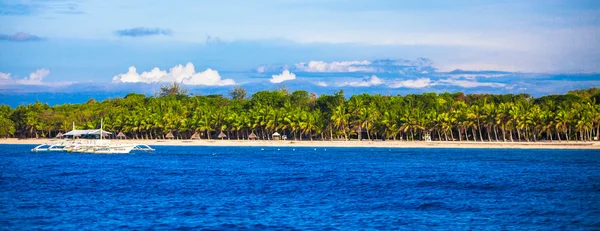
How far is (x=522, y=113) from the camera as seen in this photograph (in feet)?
390

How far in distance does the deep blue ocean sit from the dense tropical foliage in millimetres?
49261

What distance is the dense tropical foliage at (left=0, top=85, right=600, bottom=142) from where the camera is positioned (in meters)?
122

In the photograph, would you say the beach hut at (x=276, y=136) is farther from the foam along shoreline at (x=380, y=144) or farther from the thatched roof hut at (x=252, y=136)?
the foam along shoreline at (x=380, y=144)

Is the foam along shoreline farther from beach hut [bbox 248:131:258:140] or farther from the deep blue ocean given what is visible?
the deep blue ocean

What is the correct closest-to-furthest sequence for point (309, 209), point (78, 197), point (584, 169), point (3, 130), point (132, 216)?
point (132, 216)
point (309, 209)
point (78, 197)
point (584, 169)
point (3, 130)

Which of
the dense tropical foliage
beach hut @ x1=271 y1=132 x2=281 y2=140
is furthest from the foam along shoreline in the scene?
beach hut @ x1=271 y1=132 x2=281 y2=140

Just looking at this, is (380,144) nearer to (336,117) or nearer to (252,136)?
(336,117)

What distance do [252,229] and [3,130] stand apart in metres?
125

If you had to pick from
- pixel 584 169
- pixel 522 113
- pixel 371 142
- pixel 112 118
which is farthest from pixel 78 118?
pixel 584 169

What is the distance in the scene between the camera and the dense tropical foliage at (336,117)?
122 m

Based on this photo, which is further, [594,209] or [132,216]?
[594,209]

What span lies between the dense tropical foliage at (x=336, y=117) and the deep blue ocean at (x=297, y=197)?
162 feet

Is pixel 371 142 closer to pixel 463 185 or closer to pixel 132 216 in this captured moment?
pixel 463 185

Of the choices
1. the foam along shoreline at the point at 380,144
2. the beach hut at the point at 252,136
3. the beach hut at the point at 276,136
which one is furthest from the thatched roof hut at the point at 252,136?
the foam along shoreline at the point at 380,144
